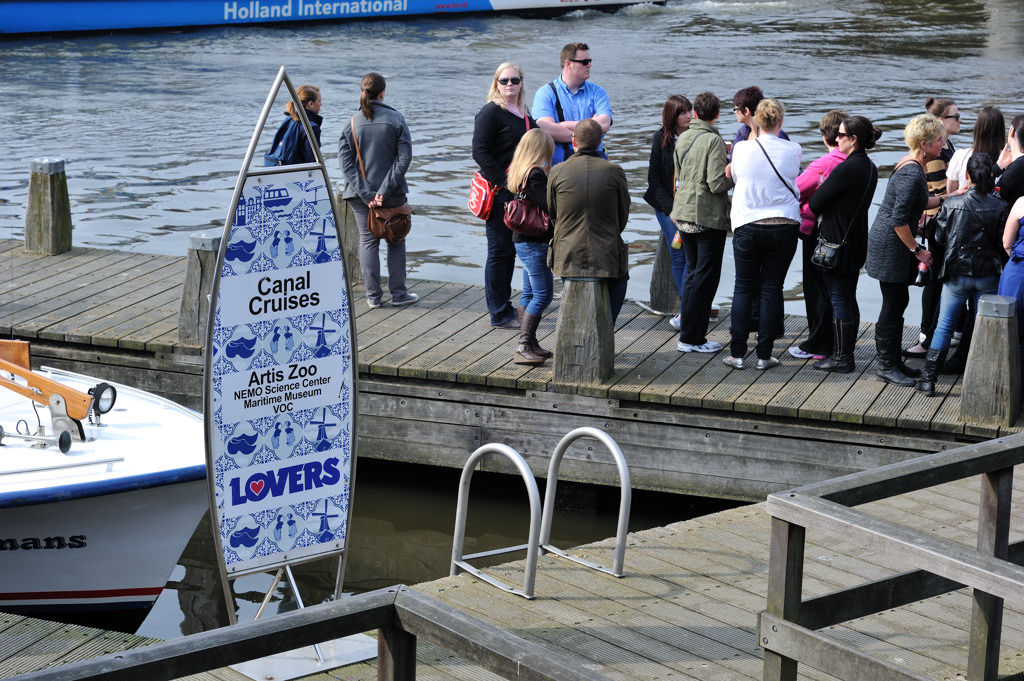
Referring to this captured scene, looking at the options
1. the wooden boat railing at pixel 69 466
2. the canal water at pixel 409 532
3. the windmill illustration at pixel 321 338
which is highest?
the windmill illustration at pixel 321 338

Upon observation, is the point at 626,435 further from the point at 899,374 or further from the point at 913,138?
the point at 913,138

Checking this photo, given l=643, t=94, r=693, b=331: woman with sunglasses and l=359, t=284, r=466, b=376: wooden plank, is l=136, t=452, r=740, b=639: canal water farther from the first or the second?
l=643, t=94, r=693, b=331: woman with sunglasses

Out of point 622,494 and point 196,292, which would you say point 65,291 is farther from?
point 622,494

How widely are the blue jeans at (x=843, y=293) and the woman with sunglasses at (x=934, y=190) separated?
677mm

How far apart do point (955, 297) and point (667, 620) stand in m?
3.78

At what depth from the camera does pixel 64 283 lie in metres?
10.9

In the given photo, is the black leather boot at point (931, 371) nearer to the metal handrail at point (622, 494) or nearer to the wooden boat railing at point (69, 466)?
the metal handrail at point (622, 494)

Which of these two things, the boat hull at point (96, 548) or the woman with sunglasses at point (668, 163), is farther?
the woman with sunglasses at point (668, 163)

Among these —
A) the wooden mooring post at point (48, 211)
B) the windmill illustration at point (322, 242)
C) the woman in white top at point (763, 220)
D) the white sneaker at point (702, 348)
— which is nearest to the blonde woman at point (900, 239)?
the woman in white top at point (763, 220)

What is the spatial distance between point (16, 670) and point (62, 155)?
680 inches

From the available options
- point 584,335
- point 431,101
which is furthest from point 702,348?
point 431,101

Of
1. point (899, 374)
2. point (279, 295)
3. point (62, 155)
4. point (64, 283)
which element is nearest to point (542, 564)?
point (279, 295)

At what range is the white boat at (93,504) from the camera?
7.26 metres

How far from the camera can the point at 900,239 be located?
26.2 ft
